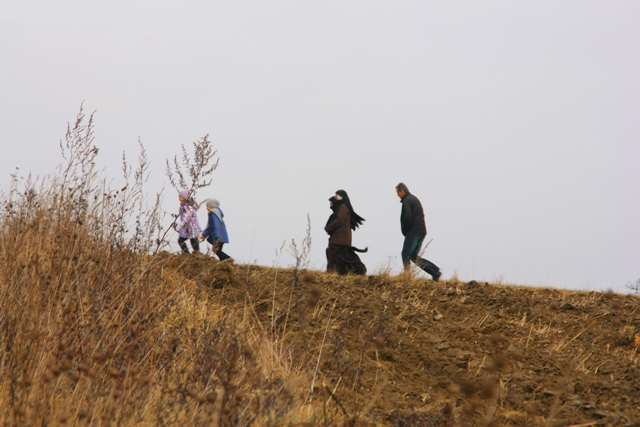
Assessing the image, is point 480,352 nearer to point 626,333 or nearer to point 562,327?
point 562,327

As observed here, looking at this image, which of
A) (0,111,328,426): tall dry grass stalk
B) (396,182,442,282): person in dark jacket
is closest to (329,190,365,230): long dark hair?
(396,182,442,282): person in dark jacket

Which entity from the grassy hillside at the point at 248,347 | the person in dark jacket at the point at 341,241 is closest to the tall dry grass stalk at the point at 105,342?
the grassy hillside at the point at 248,347

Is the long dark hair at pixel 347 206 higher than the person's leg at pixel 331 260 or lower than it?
higher

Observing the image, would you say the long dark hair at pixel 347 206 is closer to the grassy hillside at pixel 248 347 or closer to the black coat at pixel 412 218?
the black coat at pixel 412 218

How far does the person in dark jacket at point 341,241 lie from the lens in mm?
11789

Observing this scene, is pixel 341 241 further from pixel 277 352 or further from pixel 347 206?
pixel 277 352

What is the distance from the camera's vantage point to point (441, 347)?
6234mm

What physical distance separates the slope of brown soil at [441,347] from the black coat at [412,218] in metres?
2.20

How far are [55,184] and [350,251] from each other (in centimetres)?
664

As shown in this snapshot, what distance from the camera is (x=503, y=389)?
17.1ft

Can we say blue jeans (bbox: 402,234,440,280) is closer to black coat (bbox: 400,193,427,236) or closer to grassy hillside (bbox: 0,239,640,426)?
black coat (bbox: 400,193,427,236)

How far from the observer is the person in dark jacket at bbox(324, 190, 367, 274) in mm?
11789

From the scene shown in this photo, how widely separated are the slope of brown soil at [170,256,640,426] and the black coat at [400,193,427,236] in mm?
2196

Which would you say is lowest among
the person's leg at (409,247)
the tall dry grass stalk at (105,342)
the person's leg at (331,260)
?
the tall dry grass stalk at (105,342)
